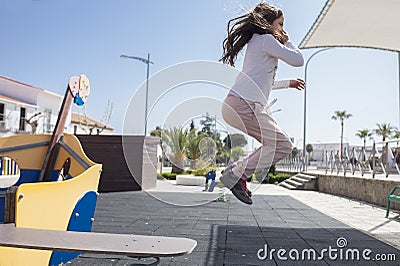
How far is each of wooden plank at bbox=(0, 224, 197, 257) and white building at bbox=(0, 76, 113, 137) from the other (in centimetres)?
2964

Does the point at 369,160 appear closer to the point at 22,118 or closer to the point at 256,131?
the point at 256,131

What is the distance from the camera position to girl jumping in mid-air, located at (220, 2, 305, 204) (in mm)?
2623

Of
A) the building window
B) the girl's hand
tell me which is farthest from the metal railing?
the building window

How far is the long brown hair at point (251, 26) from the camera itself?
2676 mm

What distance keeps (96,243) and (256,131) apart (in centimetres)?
132

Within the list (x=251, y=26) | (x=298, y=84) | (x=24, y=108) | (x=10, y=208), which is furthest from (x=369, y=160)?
(x=24, y=108)

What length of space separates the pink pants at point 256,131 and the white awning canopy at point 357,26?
4.66 meters

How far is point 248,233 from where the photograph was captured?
620cm

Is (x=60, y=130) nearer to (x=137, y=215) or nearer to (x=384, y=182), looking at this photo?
(x=137, y=215)

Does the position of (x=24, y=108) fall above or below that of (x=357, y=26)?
above

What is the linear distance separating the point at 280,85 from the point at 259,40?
44 centimetres

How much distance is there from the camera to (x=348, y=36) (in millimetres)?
8320

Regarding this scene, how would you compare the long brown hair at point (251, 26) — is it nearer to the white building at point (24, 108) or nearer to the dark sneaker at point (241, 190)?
the dark sneaker at point (241, 190)

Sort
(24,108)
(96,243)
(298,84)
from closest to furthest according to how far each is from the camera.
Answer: (96,243), (298,84), (24,108)
